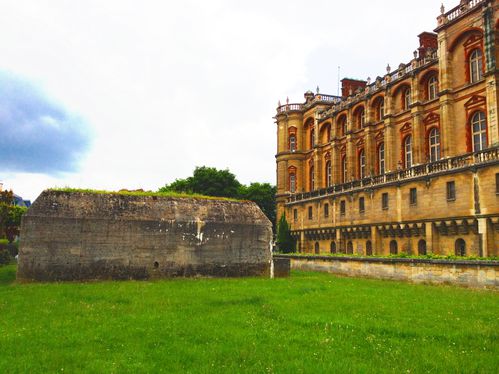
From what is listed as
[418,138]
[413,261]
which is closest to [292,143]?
[418,138]

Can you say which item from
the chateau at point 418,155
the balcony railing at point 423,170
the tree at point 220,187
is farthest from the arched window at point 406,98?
the tree at point 220,187

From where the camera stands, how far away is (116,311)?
1313cm

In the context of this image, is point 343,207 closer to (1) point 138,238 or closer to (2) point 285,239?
(2) point 285,239

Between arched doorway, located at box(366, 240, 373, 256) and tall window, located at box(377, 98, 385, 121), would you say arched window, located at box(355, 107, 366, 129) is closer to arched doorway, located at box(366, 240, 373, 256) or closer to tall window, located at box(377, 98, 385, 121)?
tall window, located at box(377, 98, 385, 121)

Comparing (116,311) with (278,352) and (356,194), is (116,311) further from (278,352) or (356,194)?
(356,194)

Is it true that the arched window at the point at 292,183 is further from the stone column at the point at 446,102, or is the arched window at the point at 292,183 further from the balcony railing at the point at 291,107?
the stone column at the point at 446,102

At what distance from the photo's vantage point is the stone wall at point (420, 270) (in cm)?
2157

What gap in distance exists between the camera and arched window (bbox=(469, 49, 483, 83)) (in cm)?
3628

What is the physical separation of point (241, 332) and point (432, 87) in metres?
38.2

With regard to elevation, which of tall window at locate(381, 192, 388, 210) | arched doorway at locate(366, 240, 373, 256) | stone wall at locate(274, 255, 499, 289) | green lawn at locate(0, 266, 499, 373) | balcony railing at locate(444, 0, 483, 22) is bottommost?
green lawn at locate(0, 266, 499, 373)

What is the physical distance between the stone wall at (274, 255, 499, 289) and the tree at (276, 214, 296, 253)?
23.5m

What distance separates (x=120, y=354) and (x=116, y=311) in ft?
15.3

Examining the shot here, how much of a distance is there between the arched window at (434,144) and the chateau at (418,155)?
9cm

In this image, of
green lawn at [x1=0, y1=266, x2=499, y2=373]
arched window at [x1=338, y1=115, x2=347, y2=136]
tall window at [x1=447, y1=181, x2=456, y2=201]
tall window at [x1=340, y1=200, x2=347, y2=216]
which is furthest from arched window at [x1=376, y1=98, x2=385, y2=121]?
green lawn at [x1=0, y1=266, x2=499, y2=373]
